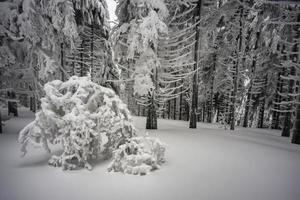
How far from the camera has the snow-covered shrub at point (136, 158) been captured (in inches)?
206

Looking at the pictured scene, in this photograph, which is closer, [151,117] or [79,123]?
[79,123]

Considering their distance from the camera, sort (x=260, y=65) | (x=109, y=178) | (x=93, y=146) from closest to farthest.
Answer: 1. (x=109, y=178)
2. (x=93, y=146)
3. (x=260, y=65)

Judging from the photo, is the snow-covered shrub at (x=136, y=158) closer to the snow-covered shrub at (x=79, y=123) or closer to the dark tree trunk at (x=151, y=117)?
the snow-covered shrub at (x=79, y=123)

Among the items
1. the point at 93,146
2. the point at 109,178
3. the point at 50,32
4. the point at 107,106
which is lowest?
the point at 109,178

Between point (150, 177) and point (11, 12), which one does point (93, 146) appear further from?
point (11, 12)

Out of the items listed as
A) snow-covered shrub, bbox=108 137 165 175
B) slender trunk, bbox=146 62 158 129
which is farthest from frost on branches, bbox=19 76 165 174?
slender trunk, bbox=146 62 158 129

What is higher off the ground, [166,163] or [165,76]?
[165,76]

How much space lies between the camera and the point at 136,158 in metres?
5.28

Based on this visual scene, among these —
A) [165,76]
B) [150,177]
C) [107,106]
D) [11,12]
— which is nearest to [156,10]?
[165,76]

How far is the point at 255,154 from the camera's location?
23.3 feet

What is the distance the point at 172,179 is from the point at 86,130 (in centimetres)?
244

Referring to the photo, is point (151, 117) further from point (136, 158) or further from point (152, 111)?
point (136, 158)

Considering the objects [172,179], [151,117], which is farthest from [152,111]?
[172,179]

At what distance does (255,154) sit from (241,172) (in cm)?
205
